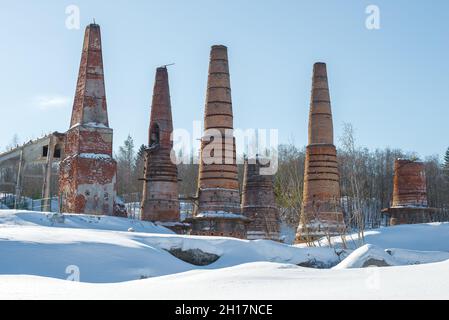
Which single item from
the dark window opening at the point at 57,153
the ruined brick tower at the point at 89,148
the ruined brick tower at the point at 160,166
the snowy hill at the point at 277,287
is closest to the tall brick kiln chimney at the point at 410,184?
the ruined brick tower at the point at 160,166

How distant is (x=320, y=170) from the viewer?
1988 centimetres

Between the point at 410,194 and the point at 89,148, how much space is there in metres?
12.2

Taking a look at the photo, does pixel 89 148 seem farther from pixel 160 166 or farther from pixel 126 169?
pixel 126 169

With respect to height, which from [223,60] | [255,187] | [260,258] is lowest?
[260,258]

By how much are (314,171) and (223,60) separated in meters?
4.64

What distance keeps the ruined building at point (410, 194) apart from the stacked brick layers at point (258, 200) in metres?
4.75

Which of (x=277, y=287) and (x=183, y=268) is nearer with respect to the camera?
(x=277, y=287)

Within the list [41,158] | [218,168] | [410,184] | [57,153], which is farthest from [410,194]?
[41,158]

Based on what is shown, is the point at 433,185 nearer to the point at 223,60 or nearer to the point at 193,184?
the point at 193,184

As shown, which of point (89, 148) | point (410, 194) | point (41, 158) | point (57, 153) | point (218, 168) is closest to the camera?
point (89, 148)

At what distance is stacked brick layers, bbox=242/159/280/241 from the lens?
2373 centimetres

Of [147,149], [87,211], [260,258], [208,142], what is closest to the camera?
[260,258]
